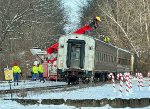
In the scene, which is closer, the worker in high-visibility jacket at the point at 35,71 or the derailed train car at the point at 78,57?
the derailed train car at the point at 78,57

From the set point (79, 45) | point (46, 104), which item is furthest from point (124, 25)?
point (46, 104)

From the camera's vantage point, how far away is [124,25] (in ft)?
215

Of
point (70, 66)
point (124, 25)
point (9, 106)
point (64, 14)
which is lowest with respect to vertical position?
point (9, 106)

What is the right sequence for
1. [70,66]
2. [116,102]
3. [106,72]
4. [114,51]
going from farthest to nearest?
[114,51] < [106,72] < [70,66] < [116,102]

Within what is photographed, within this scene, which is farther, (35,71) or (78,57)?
(35,71)

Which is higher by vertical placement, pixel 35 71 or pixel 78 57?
pixel 78 57

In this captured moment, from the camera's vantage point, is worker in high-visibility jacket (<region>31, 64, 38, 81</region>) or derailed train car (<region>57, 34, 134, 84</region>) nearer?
derailed train car (<region>57, 34, 134, 84</region>)

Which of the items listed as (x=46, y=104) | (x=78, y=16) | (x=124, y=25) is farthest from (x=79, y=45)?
(x=78, y=16)

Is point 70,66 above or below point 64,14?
below

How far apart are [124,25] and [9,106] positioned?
48.1 m

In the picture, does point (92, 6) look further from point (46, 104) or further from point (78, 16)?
point (46, 104)

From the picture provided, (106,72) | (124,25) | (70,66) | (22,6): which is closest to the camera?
(70,66)

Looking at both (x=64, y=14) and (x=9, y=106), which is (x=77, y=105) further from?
(x=64, y=14)

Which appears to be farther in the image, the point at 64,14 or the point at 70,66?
the point at 64,14
